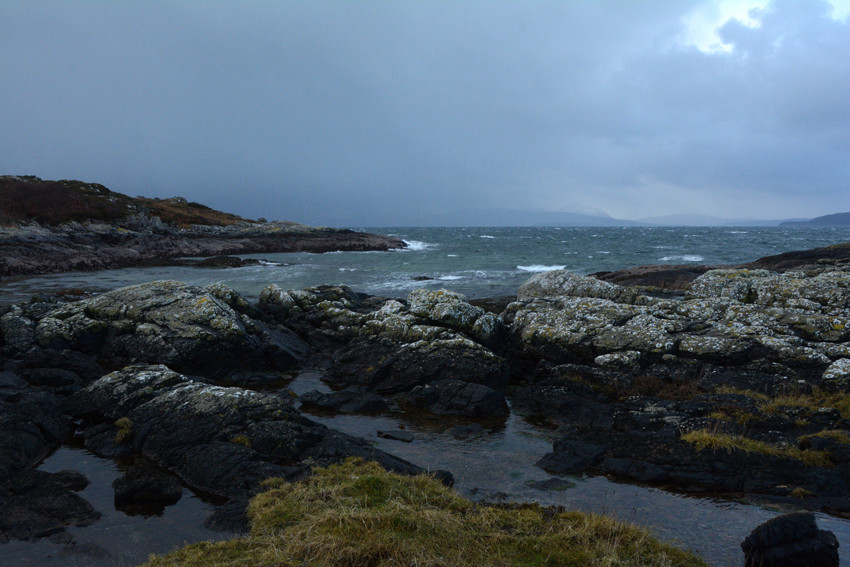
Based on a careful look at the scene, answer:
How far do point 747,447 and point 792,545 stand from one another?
14.0 feet

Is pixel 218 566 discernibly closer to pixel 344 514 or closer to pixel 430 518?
pixel 344 514

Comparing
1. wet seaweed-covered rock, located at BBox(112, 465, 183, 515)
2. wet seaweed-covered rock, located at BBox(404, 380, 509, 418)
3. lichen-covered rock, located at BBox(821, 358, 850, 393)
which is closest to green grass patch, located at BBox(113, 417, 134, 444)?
wet seaweed-covered rock, located at BBox(112, 465, 183, 515)

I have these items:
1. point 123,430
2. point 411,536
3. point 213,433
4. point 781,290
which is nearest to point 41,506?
point 123,430

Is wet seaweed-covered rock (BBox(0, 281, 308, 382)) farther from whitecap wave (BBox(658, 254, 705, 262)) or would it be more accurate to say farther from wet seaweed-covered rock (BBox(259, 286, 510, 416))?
whitecap wave (BBox(658, 254, 705, 262))

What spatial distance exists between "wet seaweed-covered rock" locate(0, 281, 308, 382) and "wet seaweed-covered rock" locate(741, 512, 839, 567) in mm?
16796

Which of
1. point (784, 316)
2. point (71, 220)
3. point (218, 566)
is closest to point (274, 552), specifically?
point (218, 566)

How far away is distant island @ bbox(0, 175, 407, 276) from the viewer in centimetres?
5489

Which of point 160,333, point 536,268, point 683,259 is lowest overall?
point 536,268

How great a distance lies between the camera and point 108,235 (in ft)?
231

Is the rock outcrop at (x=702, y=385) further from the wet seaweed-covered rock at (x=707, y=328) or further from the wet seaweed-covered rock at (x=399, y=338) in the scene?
the wet seaweed-covered rock at (x=399, y=338)

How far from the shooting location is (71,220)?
7619 cm

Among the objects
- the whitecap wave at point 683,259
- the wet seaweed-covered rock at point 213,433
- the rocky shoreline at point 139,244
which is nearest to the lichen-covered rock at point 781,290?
the wet seaweed-covered rock at point 213,433

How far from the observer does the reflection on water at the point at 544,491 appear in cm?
836

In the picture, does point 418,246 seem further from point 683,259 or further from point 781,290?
point 781,290
